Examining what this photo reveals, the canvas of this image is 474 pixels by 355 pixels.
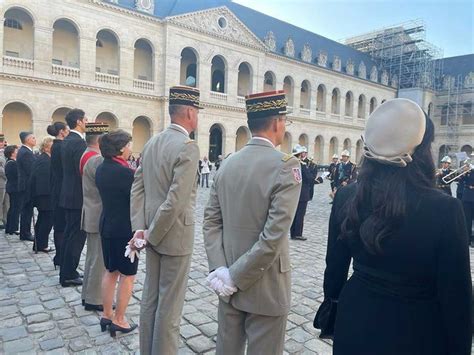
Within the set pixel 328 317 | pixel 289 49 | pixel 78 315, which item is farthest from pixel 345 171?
pixel 289 49

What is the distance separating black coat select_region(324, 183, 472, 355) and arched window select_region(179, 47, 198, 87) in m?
28.9

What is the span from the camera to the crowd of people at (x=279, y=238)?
148cm

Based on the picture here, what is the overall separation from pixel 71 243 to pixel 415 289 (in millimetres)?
4612

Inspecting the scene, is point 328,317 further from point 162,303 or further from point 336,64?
point 336,64

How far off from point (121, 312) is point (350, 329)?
2711 millimetres

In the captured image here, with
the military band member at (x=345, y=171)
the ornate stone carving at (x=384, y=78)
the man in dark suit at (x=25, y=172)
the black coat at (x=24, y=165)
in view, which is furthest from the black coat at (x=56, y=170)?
the ornate stone carving at (x=384, y=78)

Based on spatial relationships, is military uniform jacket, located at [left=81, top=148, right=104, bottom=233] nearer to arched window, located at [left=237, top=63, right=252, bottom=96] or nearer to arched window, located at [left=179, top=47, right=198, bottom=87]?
→ arched window, located at [left=179, top=47, right=198, bottom=87]

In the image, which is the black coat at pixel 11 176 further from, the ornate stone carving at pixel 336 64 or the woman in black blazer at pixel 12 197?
the ornate stone carving at pixel 336 64

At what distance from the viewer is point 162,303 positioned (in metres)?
2.83

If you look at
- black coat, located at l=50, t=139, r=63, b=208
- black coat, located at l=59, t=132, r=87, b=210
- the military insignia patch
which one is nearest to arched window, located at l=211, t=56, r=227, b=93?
black coat, located at l=50, t=139, r=63, b=208

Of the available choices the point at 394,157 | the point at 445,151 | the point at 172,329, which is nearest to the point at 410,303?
the point at 394,157

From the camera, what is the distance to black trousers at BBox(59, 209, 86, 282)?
16.0ft

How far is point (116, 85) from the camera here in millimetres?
24578

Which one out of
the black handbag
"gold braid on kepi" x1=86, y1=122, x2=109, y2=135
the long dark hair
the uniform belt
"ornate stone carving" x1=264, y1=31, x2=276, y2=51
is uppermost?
"ornate stone carving" x1=264, y1=31, x2=276, y2=51
